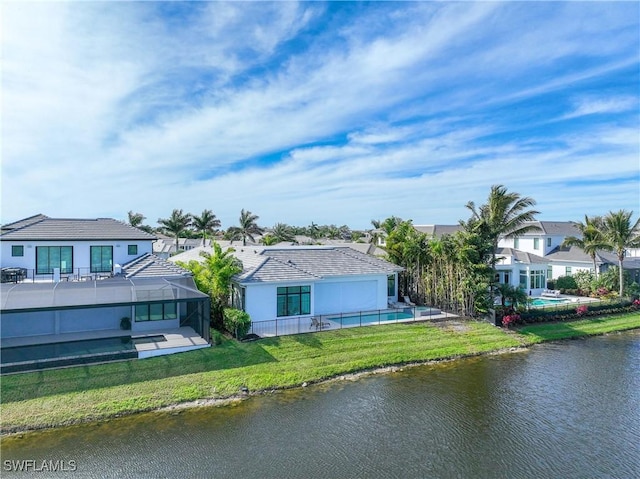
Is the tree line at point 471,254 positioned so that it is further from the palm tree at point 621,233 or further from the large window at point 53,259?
the large window at point 53,259

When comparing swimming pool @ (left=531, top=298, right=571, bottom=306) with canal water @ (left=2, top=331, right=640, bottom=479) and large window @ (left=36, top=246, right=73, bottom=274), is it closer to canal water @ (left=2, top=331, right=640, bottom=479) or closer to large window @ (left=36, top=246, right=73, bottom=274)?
canal water @ (left=2, top=331, right=640, bottom=479)

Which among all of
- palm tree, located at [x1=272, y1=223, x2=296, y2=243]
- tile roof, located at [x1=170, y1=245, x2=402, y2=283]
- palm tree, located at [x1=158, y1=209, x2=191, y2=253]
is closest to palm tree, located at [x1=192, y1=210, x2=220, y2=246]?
palm tree, located at [x1=158, y1=209, x2=191, y2=253]

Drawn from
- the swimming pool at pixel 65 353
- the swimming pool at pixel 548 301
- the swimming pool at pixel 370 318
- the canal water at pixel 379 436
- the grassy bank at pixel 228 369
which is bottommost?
the canal water at pixel 379 436

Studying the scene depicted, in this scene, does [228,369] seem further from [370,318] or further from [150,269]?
[370,318]

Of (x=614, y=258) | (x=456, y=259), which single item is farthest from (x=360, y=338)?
(x=614, y=258)

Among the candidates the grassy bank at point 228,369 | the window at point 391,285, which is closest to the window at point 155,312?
the grassy bank at point 228,369

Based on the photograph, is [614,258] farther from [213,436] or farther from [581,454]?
[213,436]

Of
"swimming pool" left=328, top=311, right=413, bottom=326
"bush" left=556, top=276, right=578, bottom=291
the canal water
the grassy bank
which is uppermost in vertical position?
"bush" left=556, top=276, right=578, bottom=291
